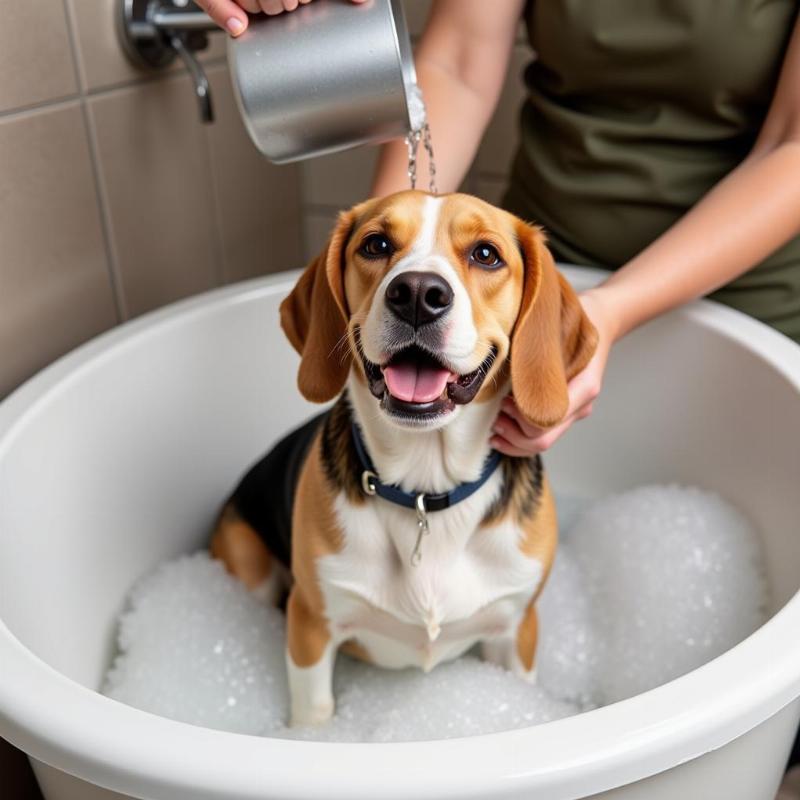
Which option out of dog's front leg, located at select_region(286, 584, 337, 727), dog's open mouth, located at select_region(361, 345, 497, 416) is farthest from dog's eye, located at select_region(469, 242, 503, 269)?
dog's front leg, located at select_region(286, 584, 337, 727)

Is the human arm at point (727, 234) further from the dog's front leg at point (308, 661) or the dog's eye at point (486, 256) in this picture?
the dog's front leg at point (308, 661)

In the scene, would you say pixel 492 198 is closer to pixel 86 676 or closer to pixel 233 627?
pixel 233 627

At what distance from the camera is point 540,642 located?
1.31m

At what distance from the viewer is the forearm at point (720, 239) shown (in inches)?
45.6

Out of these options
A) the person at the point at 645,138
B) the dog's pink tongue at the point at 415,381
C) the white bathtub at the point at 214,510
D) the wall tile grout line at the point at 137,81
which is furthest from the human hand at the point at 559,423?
the wall tile grout line at the point at 137,81

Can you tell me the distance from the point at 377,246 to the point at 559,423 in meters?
0.27

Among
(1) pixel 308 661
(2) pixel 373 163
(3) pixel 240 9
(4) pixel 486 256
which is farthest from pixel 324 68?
(2) pixel 373 163

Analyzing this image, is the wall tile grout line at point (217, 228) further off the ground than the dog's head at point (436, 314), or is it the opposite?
the dog's head at point (436, 314)

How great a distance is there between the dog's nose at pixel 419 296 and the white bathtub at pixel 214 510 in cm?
37

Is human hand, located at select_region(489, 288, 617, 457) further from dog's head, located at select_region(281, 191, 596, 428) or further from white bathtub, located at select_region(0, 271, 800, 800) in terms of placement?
white bathtub, located at select_region(0, 271, 800, 800)

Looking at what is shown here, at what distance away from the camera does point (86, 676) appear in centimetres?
116

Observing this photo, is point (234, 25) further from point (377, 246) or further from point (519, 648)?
point (519, 648)

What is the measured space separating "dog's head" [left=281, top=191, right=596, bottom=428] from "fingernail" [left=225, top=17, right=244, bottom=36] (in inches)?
8.9

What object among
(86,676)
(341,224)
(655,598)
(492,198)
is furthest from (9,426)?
(492,198)
